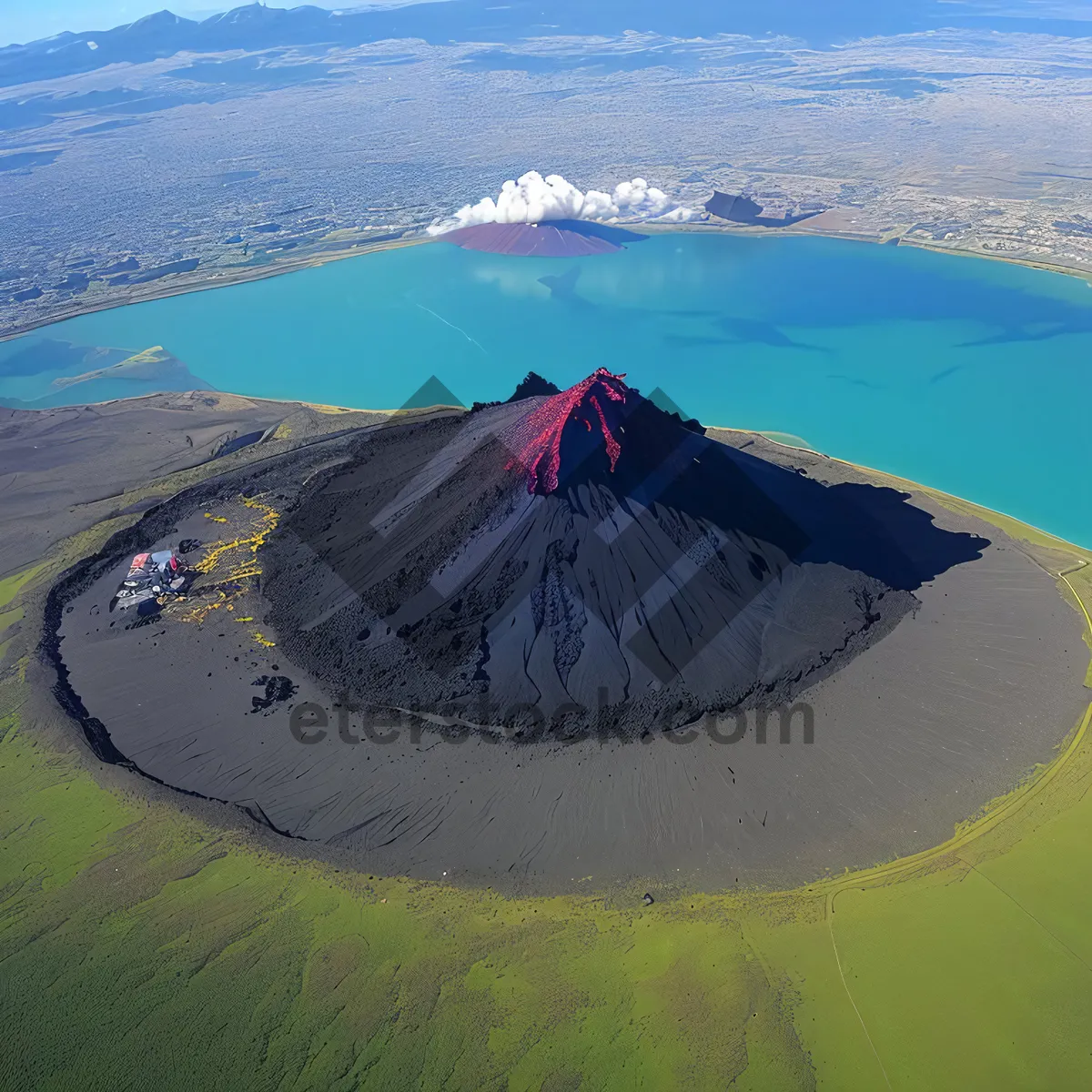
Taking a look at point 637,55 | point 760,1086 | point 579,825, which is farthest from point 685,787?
point 637,55

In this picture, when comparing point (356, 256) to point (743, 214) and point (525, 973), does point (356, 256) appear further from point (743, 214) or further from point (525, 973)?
point (525, 973)

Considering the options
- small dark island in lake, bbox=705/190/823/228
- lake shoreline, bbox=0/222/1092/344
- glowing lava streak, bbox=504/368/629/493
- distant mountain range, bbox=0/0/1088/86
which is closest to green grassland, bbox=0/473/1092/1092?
glowing lava streak, bbox=504/368/629/493

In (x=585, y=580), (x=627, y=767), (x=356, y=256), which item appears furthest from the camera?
(x=356, y=256)

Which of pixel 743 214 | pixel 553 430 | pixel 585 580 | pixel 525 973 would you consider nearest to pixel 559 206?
pixel 743 214

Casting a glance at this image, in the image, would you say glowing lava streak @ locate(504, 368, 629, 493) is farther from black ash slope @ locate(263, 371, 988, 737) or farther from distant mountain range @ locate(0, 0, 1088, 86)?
distant mountain range @ locate(0, 0, 1088, 86)

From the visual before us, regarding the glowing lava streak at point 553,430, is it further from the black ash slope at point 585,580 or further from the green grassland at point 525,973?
the green grassland at point 525,973

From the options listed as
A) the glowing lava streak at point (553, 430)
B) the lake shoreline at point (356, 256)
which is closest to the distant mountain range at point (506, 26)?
the lake shoreline at point (356, 256)

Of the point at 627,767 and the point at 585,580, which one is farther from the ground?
the point at 585,580
